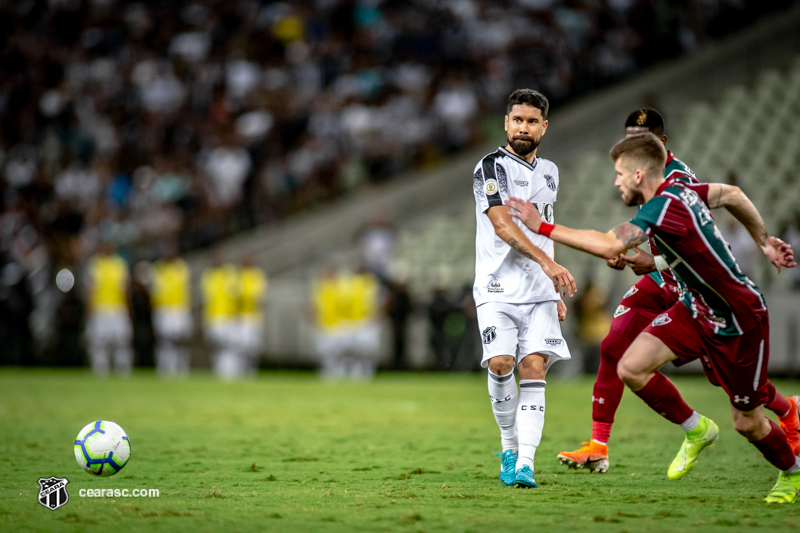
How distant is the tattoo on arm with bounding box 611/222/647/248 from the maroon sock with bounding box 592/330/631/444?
1525 mm

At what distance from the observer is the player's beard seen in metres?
6.46

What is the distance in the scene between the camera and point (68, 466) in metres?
7.27

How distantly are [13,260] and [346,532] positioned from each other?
18985 mm

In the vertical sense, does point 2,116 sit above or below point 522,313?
above

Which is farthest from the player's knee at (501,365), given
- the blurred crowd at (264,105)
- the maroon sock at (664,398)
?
the blurred crowd at (264,105)

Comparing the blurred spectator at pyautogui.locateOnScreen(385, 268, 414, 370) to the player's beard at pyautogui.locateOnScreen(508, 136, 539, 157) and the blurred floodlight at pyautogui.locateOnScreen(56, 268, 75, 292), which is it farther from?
the player's beard at pyautogui.locateOnScreen(508, 136, 539, 157)

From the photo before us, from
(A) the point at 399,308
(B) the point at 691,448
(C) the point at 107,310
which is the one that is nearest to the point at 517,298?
(B) the point at 691,448

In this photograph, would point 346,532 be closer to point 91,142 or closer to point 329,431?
point 329,431

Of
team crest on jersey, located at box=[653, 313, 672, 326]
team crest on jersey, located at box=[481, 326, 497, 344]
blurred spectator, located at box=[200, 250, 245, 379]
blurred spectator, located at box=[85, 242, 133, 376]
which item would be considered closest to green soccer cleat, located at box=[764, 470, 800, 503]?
team crest on jersey, located at box=[653, 313, 672, 326]

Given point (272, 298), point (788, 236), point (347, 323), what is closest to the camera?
point (788, 236)

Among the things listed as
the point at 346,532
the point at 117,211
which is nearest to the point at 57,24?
the point at 117,211

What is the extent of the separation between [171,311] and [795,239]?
12342 mm

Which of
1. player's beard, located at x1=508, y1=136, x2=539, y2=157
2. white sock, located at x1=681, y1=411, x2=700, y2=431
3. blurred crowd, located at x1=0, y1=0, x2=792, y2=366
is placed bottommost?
white sock, located at x1=681, y1=411, x2=700, y2=431

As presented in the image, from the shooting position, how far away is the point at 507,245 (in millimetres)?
6449
